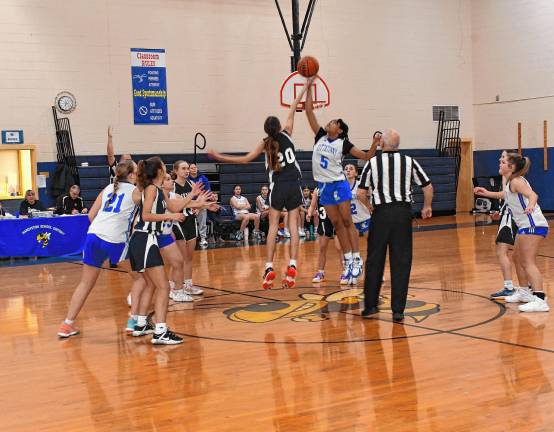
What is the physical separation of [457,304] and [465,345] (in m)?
1.87

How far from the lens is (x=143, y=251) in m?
6.65

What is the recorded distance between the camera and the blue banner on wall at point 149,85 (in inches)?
749

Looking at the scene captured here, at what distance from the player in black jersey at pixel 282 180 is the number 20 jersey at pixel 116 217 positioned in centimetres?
165

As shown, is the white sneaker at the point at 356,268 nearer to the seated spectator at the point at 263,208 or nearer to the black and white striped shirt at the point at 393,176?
the black and white striped shirt at the point at 393,176

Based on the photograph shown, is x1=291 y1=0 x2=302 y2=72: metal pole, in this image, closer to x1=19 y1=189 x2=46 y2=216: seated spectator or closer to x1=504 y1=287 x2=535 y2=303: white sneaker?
x1=19 y1=189 x2=46 y2=216: seated spectator

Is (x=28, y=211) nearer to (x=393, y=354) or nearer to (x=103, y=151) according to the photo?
(x=103, y=151)

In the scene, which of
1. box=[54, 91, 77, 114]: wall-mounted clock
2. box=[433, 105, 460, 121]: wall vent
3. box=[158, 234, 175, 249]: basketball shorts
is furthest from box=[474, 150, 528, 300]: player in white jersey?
box=[433, 105, 460, 121]: wall vent

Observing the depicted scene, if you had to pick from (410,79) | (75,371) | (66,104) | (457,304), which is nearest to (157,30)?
(66,104)

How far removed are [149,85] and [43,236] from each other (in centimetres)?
588

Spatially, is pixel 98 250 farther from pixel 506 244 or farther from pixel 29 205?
pixel 29 205

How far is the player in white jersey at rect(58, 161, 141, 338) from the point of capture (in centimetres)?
699

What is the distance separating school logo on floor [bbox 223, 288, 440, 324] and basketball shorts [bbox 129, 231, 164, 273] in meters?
1.36

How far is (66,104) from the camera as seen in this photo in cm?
1812

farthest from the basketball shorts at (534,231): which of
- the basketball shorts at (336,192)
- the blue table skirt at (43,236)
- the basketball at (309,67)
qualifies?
the blue table skirt at (43,236)
